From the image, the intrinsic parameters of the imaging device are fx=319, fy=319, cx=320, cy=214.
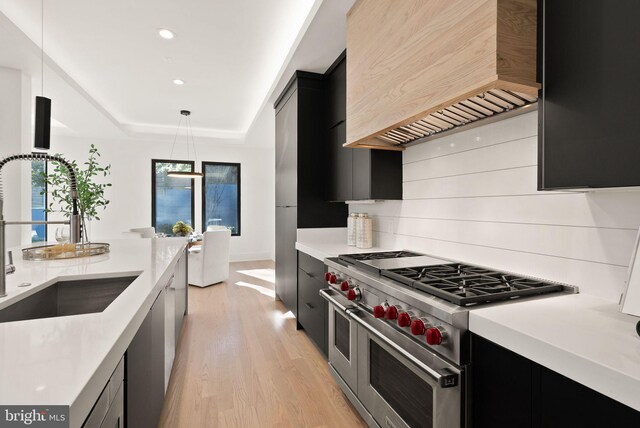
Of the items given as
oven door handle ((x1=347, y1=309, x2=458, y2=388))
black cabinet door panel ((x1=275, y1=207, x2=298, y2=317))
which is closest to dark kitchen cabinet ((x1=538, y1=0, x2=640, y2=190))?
oven door handle ((x1=347, y1=309, x2=458, y2=388))

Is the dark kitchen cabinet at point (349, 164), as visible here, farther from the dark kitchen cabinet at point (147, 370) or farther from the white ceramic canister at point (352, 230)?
the dark kitchen cabinet at point (147, 370)

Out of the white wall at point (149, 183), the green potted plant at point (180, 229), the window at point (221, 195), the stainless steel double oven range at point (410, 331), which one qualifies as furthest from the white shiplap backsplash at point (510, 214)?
the window at point (221, 195)

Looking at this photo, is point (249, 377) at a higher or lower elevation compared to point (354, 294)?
lower

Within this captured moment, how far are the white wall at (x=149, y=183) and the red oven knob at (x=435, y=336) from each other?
5.59 meters

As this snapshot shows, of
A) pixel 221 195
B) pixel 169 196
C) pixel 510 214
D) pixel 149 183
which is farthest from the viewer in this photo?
pixel 221 195

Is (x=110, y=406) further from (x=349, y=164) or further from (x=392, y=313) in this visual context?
(x=349, y=164)

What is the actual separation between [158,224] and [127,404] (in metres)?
6.48

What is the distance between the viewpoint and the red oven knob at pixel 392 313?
4.52 feet

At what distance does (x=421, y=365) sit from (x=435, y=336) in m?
0.16

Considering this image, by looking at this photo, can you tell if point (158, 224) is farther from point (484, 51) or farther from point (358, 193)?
point (484, 51)

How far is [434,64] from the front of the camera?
1.34 meters

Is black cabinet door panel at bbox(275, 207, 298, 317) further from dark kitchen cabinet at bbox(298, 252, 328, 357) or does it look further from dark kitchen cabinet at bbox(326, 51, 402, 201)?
dark kitchen cabinet at bbox(326, 51, 402, 201)

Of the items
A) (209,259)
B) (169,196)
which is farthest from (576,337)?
(169,196)

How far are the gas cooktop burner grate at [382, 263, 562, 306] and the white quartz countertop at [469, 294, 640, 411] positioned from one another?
50mm
